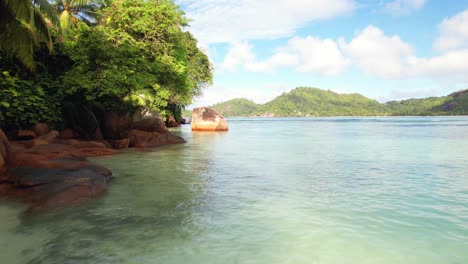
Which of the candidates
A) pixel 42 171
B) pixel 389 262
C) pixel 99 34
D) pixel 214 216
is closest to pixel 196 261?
pixel 214 216

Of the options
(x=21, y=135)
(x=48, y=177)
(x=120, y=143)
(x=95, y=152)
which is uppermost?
(x=21, y=135)

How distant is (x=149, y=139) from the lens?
64.2 feet

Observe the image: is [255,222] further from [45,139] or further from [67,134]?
[67,134]

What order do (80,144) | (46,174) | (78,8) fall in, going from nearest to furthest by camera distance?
(46,174) < (80,144) < (78,8)

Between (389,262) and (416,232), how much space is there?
1324 mm

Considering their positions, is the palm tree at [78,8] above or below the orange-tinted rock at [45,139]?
above

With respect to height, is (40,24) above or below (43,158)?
above

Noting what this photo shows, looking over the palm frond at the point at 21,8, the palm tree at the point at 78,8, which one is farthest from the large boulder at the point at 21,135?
the palm tree at the point at 78,8

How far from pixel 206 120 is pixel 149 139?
17240 millimetres

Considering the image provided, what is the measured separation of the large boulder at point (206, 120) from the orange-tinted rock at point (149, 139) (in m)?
15.2

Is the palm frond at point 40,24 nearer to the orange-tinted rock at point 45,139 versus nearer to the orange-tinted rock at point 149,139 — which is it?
the orange-tinted rock at point 45,139

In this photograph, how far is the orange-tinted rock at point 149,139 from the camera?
18.9m

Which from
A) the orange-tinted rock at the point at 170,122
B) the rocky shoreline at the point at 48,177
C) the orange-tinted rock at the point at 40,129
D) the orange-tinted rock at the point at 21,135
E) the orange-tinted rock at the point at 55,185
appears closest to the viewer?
the orange-tinted rock at the point at 55,185

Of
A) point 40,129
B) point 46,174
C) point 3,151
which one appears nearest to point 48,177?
point 46,174
